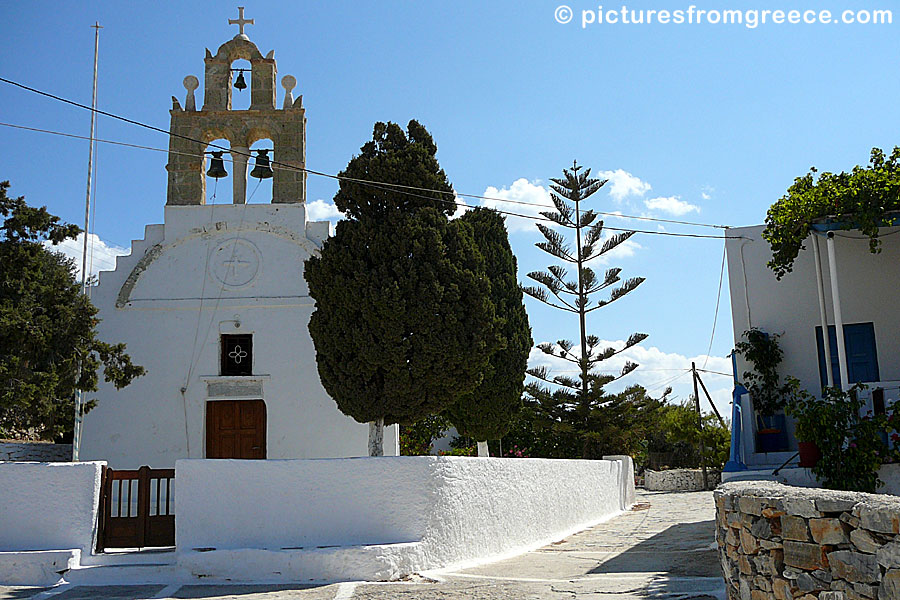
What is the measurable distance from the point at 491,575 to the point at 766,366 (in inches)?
180

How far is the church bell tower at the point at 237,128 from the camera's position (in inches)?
485

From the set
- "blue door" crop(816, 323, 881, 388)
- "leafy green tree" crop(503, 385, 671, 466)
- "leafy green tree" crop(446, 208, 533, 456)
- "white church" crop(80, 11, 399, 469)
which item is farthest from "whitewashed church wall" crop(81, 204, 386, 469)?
"leafy green tree" crop(503, 385, 671, 466)

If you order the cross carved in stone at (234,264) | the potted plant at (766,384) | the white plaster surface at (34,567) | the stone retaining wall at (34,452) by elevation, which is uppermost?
the cross carved in stone at (234,264)

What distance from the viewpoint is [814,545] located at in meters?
3.61

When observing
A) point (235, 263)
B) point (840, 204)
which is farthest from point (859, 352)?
point (235, 263)

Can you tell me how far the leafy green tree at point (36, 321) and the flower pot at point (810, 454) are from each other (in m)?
7.45

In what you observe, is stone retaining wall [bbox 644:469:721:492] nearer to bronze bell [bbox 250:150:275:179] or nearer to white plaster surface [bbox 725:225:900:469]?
white plaster surface [bbox 725:225:900:469]

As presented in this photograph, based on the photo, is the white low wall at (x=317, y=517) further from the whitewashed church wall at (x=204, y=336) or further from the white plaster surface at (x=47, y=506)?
the whitewashed church wall at (x=204, y=336)

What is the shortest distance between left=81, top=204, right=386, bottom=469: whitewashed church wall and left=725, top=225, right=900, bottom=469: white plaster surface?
513 centimetres

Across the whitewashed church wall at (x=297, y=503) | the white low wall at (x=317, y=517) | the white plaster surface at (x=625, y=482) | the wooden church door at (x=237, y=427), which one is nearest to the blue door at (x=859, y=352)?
the white low wall at (x=317, y=517)

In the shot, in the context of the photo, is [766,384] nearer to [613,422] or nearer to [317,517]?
[317,517]

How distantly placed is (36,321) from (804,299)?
869 cm

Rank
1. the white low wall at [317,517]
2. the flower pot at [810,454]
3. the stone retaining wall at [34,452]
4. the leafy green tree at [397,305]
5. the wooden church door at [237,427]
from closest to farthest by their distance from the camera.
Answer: the white low wall at [317,517]
the flower pot at [810,454]
the leafy green tree at [397,305]
the stone retaining wall at [34,452]
the wooden church door at [237,427]

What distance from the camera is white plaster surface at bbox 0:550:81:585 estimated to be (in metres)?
7.31
